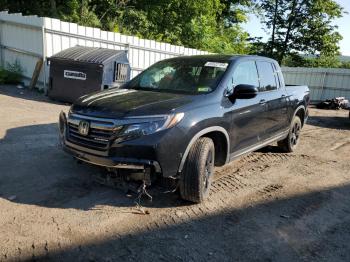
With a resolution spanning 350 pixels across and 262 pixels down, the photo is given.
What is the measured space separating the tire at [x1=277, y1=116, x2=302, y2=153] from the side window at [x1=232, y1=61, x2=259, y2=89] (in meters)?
1.80

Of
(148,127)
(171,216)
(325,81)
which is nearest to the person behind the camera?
(148,127)

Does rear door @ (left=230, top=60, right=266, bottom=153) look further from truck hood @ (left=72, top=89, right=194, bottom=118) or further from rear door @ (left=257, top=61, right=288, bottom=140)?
truck hood @ (left=72, top=89, right=194, bottom=118)

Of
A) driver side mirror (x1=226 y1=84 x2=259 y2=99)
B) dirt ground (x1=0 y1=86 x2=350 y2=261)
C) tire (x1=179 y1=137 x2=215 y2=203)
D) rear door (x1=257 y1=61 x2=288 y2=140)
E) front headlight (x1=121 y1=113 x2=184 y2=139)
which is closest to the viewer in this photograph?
dirt ground (x1=0 y1=86 x2=350 y2=261)

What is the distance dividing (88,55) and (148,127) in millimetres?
6711

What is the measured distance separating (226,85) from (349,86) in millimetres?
17632

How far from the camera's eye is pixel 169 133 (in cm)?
379

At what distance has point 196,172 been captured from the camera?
160 inches

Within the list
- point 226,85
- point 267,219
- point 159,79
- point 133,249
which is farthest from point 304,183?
point 133,249

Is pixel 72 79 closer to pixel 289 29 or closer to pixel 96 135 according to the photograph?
pixel 96 135

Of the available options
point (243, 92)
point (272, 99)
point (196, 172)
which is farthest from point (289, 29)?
point (196, 172)

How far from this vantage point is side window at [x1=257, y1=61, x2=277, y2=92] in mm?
5746

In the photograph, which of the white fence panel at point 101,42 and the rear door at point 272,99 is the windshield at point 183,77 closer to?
the rear door at point 272,99

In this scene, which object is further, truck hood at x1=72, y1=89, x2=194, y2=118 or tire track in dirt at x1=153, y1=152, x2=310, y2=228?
tire track in dirt at x1=153, y1=152, x2=310, y2=228

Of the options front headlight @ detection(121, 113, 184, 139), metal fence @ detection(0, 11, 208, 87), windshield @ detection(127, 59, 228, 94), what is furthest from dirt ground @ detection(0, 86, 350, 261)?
metal fence @ detection(0, 11, 208, 87)
